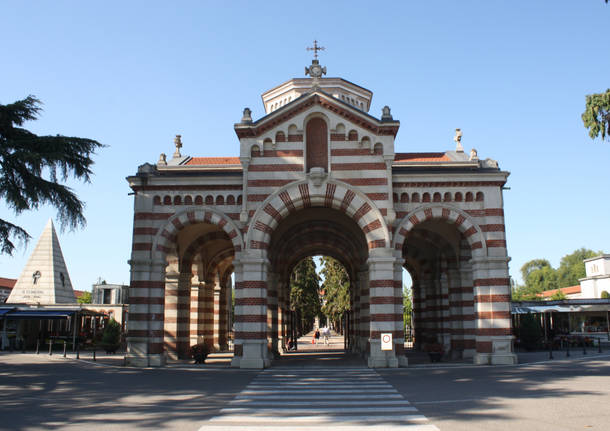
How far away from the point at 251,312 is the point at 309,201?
16.9 feet

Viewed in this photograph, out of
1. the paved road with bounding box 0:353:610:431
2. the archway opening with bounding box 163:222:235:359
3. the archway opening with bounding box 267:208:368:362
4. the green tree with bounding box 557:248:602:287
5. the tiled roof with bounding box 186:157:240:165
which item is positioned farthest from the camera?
the green tree with bounding box 557:248:602:287

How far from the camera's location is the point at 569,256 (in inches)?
4673

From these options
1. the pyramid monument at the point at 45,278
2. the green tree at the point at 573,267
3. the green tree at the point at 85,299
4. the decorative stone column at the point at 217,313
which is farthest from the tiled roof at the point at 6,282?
the green tree at the point at 573,267

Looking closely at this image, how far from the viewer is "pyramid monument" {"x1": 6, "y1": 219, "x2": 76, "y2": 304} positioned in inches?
1527

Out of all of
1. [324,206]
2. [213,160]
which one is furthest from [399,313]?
[213,160]

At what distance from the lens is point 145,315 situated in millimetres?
20953

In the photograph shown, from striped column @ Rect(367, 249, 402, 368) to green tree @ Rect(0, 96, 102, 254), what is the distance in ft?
39.3

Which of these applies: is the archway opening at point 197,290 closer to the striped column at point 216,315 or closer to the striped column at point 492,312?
the striped column at point 216,315

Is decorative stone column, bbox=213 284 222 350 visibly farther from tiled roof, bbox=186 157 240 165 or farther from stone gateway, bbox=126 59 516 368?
stone gateway, bbox=126 59 516 368

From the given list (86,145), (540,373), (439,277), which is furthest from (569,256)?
(86,145)

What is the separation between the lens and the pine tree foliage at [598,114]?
19250 mm

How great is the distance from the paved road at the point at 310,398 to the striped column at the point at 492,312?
1.09 metres

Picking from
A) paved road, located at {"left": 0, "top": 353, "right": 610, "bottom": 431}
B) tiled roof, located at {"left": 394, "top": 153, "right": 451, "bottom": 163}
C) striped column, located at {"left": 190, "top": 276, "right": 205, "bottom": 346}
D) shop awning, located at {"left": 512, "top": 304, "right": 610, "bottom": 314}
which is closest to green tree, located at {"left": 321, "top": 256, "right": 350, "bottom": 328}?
shop awning, located at {"left": 512, "top": 304, "right": 610, "bottom": 314}

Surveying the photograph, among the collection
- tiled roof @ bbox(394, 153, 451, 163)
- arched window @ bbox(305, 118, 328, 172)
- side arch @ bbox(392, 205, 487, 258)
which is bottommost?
side arch @ bbox(392, 205, 487, 258)
